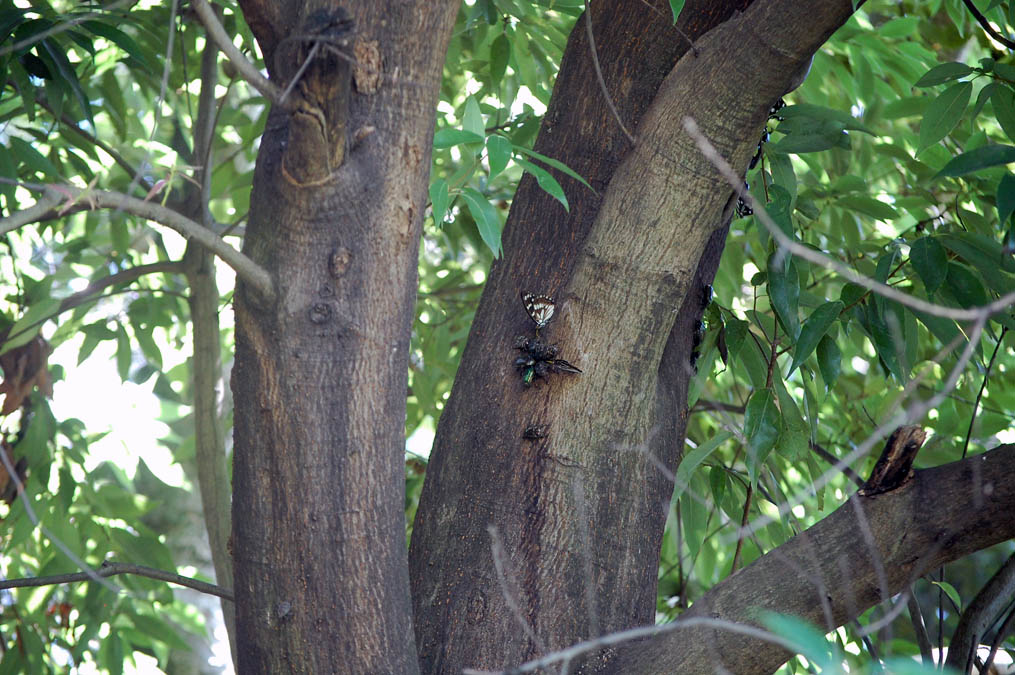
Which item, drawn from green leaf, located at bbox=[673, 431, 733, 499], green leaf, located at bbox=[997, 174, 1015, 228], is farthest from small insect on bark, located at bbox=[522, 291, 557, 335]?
green leaf, located at bbox=[997, 174, 1015, 228]

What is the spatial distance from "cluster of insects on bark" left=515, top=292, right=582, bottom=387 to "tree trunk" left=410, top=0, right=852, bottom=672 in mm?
15

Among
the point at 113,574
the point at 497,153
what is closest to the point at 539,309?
the point at 497,153

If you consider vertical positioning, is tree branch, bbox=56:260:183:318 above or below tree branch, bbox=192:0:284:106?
above

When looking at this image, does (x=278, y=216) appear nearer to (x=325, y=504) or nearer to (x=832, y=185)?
(x=325, y=504)

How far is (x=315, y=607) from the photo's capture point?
3.34 ft

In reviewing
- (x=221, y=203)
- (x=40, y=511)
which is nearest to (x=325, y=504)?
(x=40, y=511)

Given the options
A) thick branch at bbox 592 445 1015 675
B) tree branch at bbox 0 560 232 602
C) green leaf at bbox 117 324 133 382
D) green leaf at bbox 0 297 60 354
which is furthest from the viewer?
green leaf at bbox 117 324 133 382

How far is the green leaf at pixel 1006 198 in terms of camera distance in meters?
0.99

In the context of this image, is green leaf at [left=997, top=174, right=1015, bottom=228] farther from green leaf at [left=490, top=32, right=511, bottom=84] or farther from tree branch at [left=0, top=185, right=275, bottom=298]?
green leaf at [left=490, top=32, right=511, bottom=84]

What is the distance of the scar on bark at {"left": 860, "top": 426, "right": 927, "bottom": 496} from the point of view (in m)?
1.01

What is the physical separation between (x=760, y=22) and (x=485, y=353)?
60cm

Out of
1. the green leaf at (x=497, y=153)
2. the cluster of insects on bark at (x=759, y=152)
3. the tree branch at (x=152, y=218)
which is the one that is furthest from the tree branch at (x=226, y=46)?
the cluster of insects on bark at (x=759, y=152)

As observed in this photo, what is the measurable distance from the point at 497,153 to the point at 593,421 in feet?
1.36

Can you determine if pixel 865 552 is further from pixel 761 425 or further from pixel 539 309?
pixel 539 309
